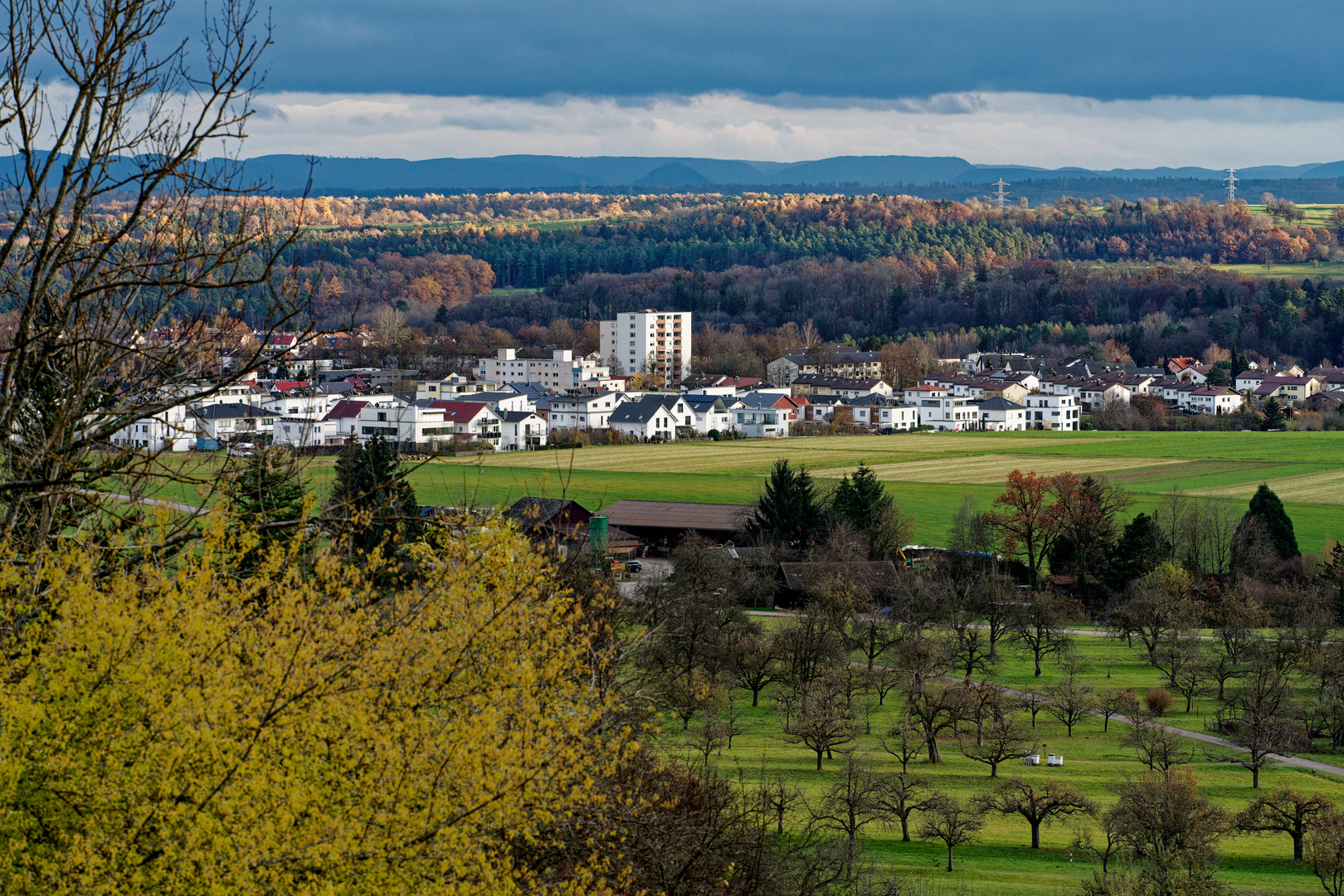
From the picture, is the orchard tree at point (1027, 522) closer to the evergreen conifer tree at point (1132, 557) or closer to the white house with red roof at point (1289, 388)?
the evergreen conifer tree at point (1132, 557)

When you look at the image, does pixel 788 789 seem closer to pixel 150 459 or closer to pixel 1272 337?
pixel 150 459

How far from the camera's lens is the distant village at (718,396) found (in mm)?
67812

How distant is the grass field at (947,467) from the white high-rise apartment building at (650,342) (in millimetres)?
38793

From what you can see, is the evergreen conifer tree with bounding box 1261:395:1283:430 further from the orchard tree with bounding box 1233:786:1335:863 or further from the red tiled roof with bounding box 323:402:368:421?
the orchard tree with bounding box 1233:786:1335:863

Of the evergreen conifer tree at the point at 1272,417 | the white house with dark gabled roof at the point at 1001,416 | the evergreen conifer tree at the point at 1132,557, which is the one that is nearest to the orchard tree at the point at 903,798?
the evergreen conifer tree at the point at 1132,557

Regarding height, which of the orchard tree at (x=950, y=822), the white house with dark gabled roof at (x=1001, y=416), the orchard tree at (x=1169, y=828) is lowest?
the white house with dark gabled roof at (x=1001, y=416)

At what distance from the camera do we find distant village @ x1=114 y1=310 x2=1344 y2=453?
67812mm

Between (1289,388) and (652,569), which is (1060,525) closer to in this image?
(652,569)

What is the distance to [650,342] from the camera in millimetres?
114375

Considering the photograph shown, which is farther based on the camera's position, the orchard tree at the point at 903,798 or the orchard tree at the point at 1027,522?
the orchard tree at the point at 1027,522

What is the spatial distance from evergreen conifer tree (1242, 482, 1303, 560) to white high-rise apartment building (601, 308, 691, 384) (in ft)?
246

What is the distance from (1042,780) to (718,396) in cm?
6015

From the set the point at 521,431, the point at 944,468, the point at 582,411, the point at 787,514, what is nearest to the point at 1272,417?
the point at 944,468

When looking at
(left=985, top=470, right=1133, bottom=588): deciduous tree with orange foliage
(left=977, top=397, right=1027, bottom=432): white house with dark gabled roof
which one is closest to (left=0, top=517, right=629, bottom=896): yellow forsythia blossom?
(left=985, top=470, right=1133, bottom=588): deciduous tree with orange foliage
